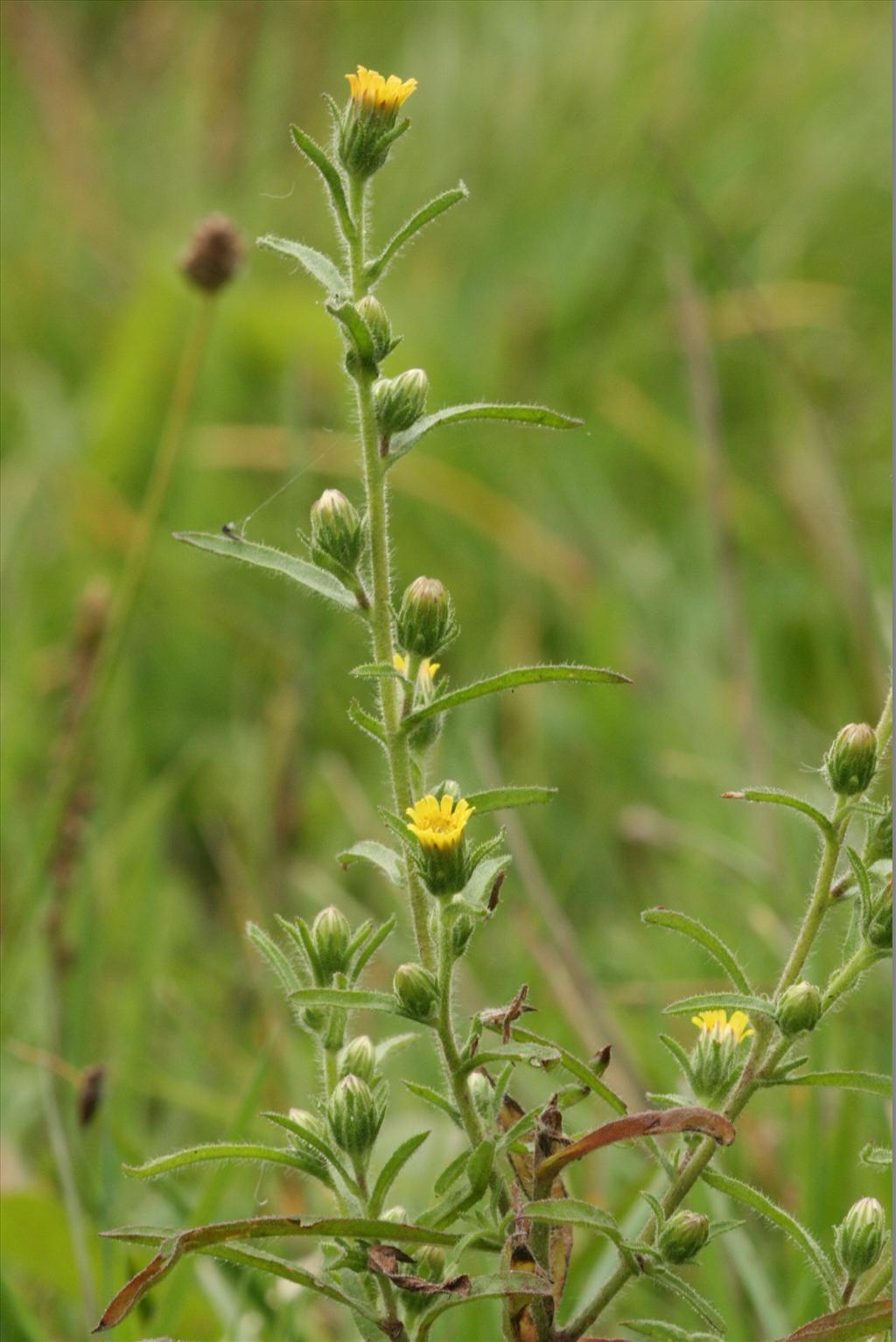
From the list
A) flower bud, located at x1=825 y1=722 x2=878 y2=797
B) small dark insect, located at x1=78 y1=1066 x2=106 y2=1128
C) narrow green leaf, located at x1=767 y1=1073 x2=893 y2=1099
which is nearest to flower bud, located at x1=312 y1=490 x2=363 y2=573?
flower bud, located at x1=825 y1=722 x2=878 y2=797

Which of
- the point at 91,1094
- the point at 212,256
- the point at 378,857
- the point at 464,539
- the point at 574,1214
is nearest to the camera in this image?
the point at 574,1214

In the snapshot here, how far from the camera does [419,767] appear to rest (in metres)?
1.16

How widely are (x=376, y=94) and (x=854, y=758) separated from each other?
0.54m

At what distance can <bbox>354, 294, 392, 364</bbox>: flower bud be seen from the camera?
106 centimetres

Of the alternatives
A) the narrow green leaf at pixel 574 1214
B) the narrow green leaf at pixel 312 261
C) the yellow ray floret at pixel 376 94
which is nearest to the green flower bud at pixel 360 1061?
the narrow green leaf at pixel 574 1214

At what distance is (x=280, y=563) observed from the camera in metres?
1.09

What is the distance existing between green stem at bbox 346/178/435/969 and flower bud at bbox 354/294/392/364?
0.05 feet

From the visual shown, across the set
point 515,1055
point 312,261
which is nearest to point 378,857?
point 515,1055

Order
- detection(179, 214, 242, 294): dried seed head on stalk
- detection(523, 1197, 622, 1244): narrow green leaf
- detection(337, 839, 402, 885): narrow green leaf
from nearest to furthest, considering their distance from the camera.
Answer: detection(523, 1197, 622, 1244): narrow green leaf, detection(337, 839, 402, 885): narrow green leaf, detection(179, 214, 242, 294): dried seed head on stalk

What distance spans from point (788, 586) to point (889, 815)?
3.14 m

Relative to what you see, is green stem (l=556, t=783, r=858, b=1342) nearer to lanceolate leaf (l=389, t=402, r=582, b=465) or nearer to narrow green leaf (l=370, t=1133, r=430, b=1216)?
narrow green leaf (l=370, t=1133, r=430, b=1216)

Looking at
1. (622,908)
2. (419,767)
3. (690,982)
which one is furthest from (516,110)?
(419,767)

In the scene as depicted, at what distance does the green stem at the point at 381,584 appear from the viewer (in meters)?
1.07

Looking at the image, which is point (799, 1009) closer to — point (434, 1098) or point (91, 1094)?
point (434, 1098)
